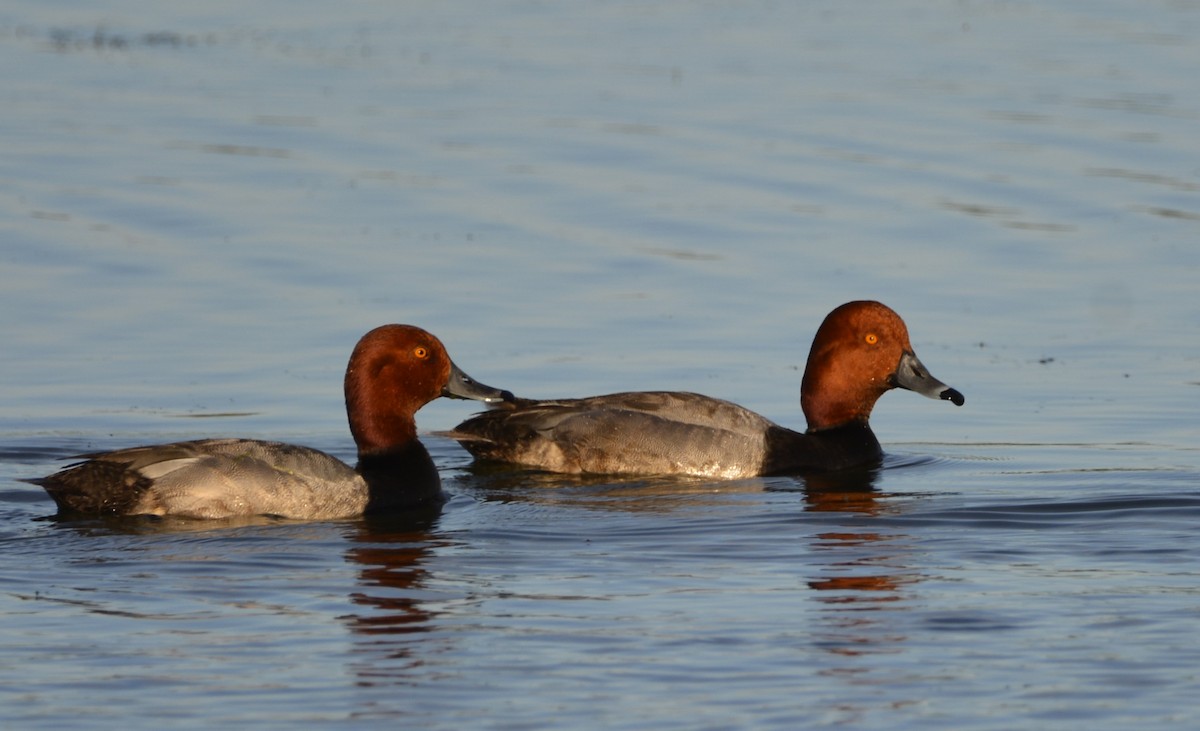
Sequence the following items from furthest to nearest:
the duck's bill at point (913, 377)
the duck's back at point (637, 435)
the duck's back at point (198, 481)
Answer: the duck's bill at point (913, 377) < the duck's back at point (637, 435) < the duck's back at point (198, 481)

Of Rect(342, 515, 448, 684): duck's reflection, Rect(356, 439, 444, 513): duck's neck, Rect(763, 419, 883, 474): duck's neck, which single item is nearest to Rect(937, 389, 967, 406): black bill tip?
Rect(763, 419, 883, 474): duck's neck

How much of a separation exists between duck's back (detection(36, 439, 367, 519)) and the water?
16 cm

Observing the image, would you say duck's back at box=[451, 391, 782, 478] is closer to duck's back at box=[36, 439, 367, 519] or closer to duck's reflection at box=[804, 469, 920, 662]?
duck's reflection at box=[804, 469, 920, 662]

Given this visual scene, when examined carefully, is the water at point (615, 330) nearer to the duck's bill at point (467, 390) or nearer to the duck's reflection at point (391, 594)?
the duck's reflection at point (391, 594)

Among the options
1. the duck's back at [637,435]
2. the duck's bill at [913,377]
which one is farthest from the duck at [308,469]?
the duck's bill at [913,377]

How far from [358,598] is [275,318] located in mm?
6283

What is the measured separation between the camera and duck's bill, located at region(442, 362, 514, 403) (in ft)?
35.9

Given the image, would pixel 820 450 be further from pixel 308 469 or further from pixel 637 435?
pixel 308 469

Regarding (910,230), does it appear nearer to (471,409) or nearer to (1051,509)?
(471,409)

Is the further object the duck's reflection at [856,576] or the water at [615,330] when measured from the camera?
the duck's reflection at [856,576]

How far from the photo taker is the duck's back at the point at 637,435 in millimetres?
11547

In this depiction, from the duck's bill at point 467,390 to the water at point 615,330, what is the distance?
541mm

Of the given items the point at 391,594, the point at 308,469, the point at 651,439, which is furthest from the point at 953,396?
the point at 391,594

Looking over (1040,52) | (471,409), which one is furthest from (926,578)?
(1040,52)
